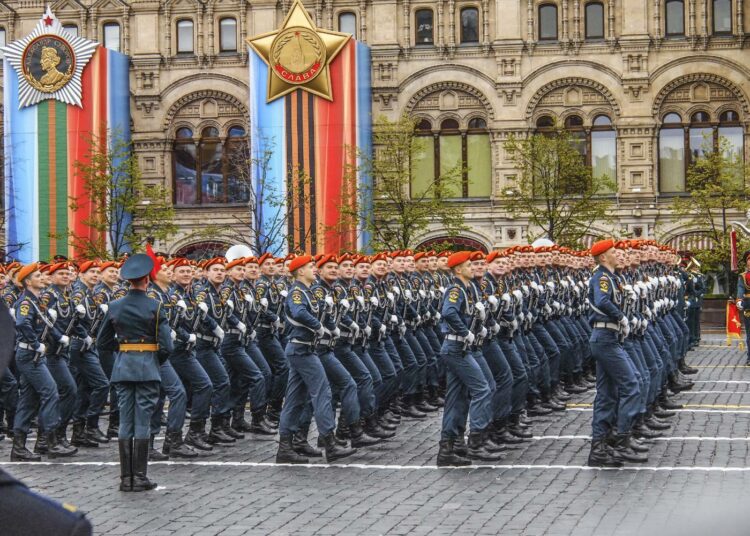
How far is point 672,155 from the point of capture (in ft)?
140

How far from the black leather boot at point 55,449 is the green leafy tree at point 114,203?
24.0 metres

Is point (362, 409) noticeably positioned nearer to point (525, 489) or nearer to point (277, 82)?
point (525, 489)

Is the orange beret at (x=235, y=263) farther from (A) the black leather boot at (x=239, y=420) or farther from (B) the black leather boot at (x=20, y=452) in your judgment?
(B) the black leather boot at (x=20, y=452)

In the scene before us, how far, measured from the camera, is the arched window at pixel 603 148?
140 feet

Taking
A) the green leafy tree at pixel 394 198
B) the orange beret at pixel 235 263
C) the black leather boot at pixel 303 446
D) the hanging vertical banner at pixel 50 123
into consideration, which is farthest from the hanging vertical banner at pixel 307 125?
the black leather boot at pixel 303 446

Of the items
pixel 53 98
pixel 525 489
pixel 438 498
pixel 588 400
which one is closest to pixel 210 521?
pixel 438 498

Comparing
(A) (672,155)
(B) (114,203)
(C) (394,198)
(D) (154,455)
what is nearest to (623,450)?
(D) (154,455)

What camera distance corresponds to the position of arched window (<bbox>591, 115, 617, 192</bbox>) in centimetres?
4278

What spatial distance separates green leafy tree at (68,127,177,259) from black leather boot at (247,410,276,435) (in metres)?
Answer: 22.8

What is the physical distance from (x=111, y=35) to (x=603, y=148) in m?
16.3

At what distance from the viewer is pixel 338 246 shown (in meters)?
40.4

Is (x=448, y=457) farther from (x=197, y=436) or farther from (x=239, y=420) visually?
(x=239, y=420)

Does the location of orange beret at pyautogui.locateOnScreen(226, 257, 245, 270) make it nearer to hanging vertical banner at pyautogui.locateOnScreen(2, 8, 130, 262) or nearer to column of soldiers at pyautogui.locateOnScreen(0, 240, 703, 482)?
column of soldiers at pyautogui.locateOnScreen(0, 240, 703, 482)

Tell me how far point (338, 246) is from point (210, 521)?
101 ft
